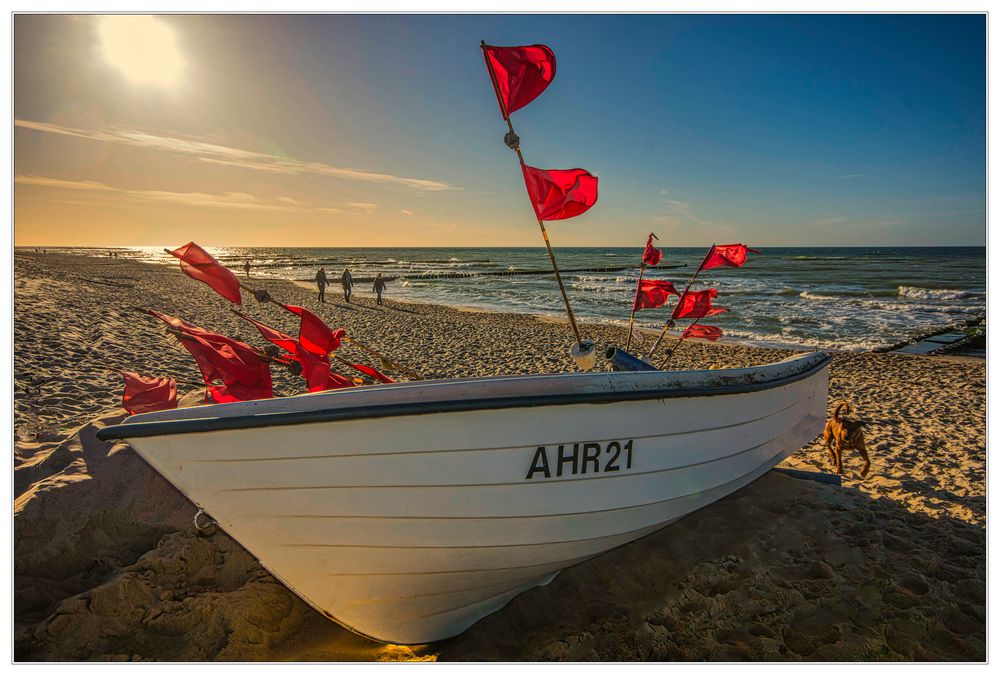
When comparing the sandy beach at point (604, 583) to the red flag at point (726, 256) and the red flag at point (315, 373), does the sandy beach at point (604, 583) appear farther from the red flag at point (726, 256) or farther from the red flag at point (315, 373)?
the red flag at point (726, 256)

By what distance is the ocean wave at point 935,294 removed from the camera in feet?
75.3

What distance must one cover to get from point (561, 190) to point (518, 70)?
65cm

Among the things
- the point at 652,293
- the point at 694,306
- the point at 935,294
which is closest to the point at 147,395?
the point at 652,293

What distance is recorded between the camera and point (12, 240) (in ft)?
11.3

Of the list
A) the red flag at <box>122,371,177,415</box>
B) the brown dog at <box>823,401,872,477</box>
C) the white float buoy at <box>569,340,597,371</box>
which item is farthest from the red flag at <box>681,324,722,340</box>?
the red flag at <box>122,371,177,415</box>

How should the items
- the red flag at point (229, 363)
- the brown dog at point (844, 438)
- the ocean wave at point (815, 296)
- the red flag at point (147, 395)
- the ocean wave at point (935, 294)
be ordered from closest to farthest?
the red flag at point (229, 363)
the red flag at point (147, 395)
the brown dog at point (844, 438)
the ocean wave at point (935, 294)
the ocean wave at point (815, 296)

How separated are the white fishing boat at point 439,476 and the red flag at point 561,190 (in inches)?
37.8

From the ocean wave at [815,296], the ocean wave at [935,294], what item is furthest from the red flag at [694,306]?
the ocean wave at [935,294]

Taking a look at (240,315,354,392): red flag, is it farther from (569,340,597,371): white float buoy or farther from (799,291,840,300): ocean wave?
(799,291,840,300): ocean wave

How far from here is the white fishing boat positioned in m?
2.26

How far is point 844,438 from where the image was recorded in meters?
4.70

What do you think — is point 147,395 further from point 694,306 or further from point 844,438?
point 844,438

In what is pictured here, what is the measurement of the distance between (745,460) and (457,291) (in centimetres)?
2634

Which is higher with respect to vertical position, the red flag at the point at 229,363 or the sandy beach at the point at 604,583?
the red flag at the point at 229,363
